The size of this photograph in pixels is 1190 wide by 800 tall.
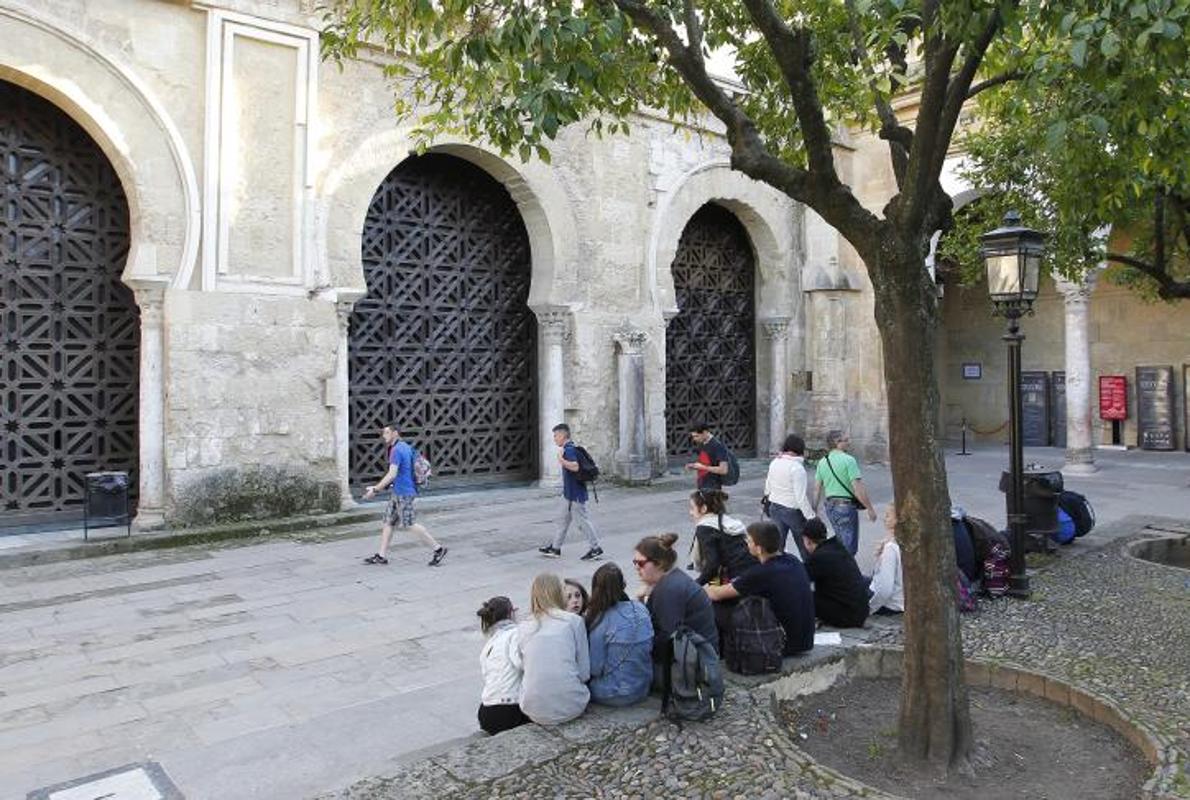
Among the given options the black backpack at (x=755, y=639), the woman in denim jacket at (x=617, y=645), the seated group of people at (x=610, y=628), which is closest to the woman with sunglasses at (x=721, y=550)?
the seated group of people at (x=610, y=628)

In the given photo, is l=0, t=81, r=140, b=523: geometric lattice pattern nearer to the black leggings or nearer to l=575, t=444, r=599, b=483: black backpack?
l=575, t=444, r=599, b=483: black backpack

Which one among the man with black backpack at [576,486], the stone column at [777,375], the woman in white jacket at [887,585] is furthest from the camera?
the stone column at [777,375]

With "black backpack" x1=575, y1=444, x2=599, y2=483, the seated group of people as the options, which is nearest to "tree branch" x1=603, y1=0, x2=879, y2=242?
the seated group of people

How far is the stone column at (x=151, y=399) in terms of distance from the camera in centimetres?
955

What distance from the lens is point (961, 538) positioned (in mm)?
6684

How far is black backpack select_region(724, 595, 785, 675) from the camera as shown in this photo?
4871 mm

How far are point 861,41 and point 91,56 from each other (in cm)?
797

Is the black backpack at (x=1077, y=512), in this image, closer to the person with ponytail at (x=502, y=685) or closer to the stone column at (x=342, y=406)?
the person with ponytail at (x=502, y=685)

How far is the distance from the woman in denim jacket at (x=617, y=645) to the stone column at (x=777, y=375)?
12325mm

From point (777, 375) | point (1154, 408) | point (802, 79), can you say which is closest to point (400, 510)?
point (802, 79)

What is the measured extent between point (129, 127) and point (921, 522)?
9165 millimetres

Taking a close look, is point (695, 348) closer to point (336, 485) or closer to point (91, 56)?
point (336, 485)

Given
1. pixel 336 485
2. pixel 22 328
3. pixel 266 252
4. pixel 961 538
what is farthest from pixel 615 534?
pixel 22 328

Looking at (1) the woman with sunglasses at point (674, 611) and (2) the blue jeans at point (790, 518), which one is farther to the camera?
(2) the blue jeans at point (790, 518)
